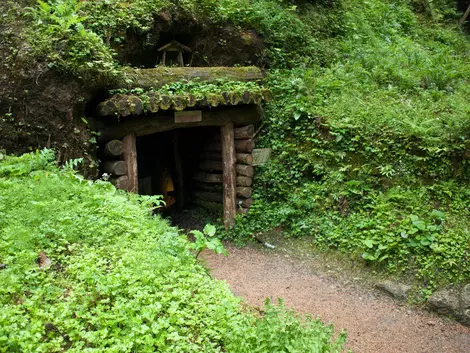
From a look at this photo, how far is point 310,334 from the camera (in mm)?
3568

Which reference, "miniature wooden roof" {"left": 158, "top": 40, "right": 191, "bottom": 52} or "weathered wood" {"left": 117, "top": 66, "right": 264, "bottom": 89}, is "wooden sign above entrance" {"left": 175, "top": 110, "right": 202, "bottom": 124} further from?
"miniature wooden roof" {"left": 158, "top": 40, "right": 191, "bottom": 52}

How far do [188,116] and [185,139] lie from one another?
3396 mm

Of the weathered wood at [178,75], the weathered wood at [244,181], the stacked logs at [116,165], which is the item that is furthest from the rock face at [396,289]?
the weathered wood at [178,75]

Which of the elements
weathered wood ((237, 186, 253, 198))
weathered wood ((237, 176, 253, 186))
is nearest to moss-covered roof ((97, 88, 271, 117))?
weathered wood ((237, 176, 253, 186))

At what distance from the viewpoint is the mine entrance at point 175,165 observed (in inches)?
459

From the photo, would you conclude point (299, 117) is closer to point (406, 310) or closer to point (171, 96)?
point (171, 96)

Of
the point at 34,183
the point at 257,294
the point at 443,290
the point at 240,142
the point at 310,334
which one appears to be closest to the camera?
the point at 310,334

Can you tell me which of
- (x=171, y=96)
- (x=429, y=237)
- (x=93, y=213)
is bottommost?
(x=429, y=237)

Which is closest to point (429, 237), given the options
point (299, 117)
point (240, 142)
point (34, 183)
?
point (299, 117)

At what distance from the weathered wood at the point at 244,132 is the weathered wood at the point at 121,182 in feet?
11.4

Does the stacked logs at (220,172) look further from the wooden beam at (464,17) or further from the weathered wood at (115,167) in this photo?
the wooden beam at (464,17)

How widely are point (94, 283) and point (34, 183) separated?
231 centimetres

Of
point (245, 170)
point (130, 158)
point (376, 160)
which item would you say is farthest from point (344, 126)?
point (130, 158)

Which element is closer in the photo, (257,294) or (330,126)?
(257,294)
